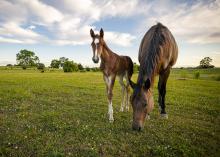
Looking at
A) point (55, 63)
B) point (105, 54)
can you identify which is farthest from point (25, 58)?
point (105, 54)

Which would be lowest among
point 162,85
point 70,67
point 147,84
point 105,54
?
point 162,85

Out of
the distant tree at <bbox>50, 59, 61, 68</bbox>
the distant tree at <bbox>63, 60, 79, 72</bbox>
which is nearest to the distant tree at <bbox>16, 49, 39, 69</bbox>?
the distant tree at <bbox>50, 59, 61, 68</bbox>

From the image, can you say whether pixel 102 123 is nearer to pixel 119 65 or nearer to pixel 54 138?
pixel 54 138

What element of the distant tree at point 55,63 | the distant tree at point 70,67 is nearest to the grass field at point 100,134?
the distant tree at point 70,67

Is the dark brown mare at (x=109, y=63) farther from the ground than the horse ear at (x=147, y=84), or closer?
farther from the ground

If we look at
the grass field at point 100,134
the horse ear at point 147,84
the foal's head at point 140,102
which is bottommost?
the grass field at point 100,134

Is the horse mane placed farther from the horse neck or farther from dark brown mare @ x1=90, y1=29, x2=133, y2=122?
the horse neck

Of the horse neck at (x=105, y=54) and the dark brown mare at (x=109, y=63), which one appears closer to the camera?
Answer: the dark brown mare at (x=109, y=63)

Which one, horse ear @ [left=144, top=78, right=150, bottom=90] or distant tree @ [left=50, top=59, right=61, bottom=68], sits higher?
distant tree @ [left=50, top=59, right=61, bottom=68]

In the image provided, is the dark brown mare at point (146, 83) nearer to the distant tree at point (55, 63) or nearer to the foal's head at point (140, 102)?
the foal's head at point (140, 102)

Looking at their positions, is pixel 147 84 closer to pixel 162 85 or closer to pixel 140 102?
pixel 140 102

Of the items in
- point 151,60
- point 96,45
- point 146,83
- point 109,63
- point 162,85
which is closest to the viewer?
point 146,83

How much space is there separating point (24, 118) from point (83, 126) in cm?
296

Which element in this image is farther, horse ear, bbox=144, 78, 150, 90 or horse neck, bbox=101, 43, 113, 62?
horse neck, bbox=101, 43, 113, 62
